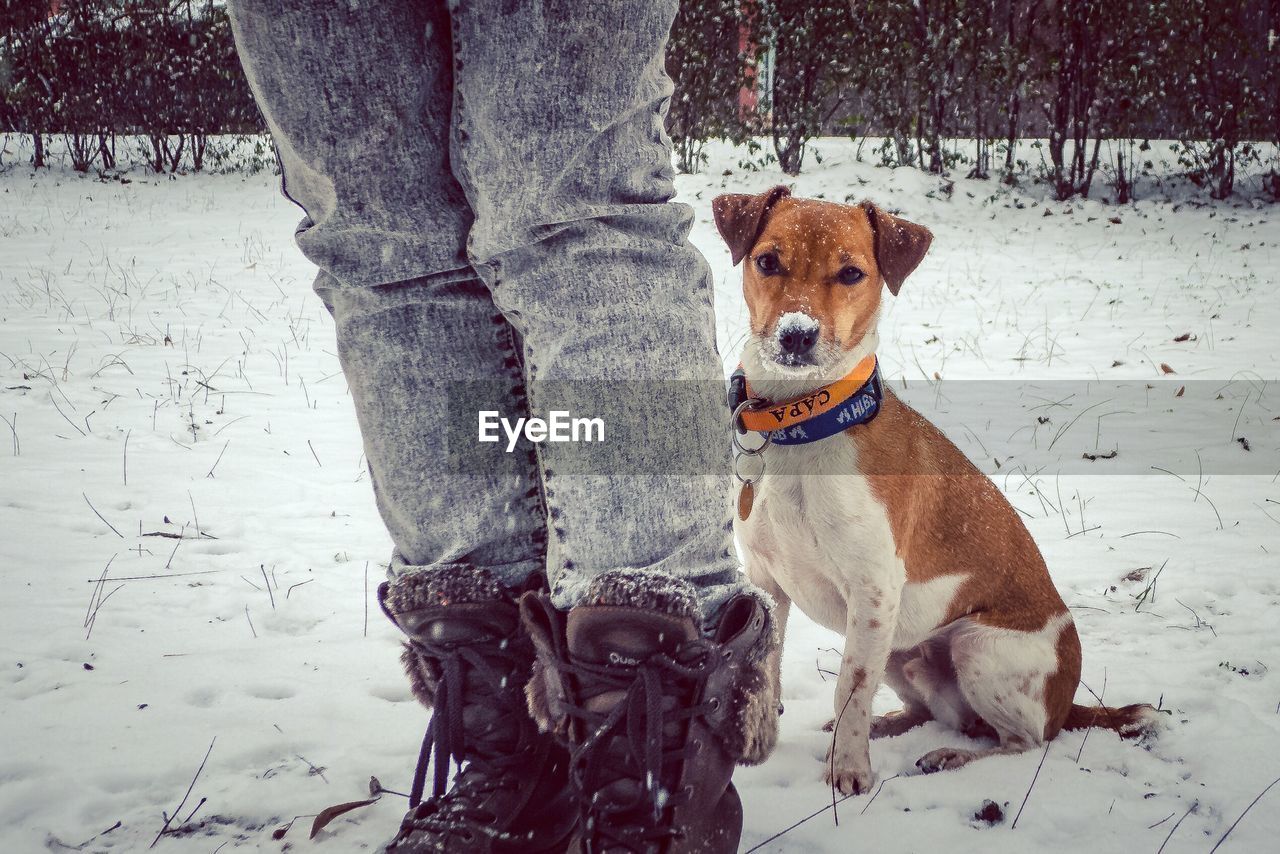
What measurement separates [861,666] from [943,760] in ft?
0.89

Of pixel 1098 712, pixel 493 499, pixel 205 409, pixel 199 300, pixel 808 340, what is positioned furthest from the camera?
pixel 199 300

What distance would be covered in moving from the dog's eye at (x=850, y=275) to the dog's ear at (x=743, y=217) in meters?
0.30

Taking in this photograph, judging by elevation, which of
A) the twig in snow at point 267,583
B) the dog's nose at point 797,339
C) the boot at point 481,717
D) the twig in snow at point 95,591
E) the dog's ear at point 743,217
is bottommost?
the twig in snow at point 267,583

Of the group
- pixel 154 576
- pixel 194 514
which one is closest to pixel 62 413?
pixel 194 514

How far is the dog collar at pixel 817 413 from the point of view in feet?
6.60

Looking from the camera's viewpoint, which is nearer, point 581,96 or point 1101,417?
point 581,96

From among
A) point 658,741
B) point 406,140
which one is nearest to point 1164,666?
point 658,741

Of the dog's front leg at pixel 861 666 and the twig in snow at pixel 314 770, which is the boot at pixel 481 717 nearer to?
the twig in snow at pixel 314 770

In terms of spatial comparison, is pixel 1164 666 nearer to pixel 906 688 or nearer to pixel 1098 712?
pixel 1098 712

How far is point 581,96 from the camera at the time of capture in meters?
1.23

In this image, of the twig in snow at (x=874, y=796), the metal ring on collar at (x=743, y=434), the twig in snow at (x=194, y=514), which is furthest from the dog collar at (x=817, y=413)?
the twig in snow at (x=194, y=514)

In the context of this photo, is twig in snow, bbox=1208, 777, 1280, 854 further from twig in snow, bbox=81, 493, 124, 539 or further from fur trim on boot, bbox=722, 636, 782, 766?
twig in snow, bbox=81, 493, 124, 539

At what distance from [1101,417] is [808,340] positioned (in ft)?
11.1

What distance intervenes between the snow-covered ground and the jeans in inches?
27.1
